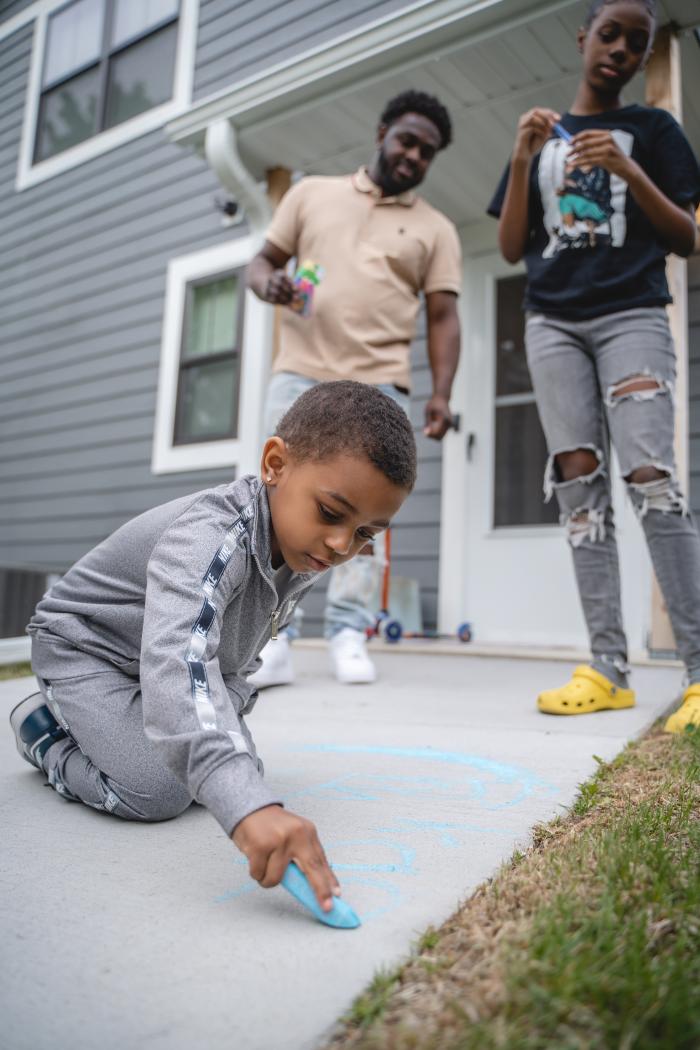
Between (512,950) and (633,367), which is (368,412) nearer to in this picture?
(512,950)

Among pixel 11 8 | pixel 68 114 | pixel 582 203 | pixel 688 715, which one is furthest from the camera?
pixel 11 8

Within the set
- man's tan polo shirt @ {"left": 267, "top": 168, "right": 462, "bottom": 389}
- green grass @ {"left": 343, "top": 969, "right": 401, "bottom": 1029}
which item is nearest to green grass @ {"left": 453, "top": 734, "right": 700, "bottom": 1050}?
green grass @ {"left": 343, "top": 969, "right": 401, "bottom": 1029}

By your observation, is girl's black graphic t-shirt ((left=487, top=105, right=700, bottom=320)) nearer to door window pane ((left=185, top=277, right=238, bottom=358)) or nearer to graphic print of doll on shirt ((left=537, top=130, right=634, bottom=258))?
graphic print of doll on shirt ((left=537, top=130, right=634, bottom=258))

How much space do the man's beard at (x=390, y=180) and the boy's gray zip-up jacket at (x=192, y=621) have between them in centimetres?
196

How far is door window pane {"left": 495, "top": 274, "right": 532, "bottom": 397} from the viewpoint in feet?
14.8

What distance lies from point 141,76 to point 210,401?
9.42 feet

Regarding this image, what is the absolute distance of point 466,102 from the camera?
394cm

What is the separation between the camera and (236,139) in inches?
178

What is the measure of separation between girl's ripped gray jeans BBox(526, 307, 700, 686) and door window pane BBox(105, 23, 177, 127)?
17.0ft

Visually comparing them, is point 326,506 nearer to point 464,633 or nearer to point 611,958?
point 611,958

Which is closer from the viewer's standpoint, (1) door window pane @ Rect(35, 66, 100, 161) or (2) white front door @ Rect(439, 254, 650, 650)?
(2) white front door @ Rect(439, 254, 650, 650)

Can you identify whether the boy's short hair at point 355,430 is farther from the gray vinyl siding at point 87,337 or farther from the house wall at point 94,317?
the gray vinyl siding at point 87,337

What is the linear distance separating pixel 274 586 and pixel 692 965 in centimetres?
87

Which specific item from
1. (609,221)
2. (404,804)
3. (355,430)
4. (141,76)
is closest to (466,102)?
(609,221)
